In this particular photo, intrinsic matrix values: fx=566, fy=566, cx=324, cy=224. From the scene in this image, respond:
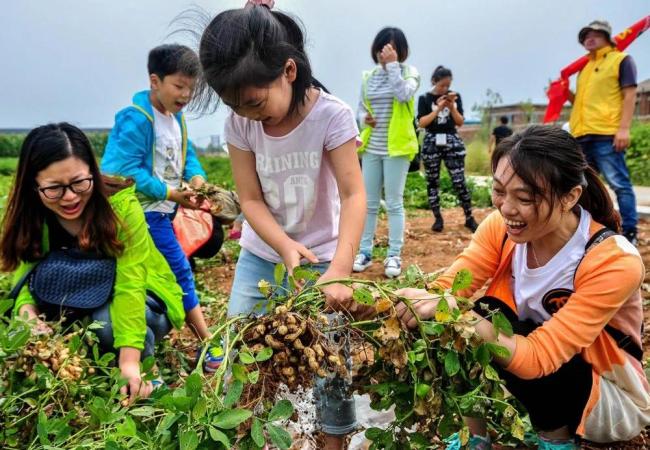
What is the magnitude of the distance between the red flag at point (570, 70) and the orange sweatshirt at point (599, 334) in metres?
2.94

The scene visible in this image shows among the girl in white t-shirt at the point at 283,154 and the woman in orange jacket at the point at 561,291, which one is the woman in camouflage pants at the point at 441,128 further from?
the woman in orange jacket at the point at 561,291

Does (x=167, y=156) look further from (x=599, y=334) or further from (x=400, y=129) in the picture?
(x=599, y=334)

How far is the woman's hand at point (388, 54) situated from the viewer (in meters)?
3.65

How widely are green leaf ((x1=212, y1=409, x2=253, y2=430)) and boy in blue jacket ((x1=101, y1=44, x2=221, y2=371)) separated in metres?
1.61

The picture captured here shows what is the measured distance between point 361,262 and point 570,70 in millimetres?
2094

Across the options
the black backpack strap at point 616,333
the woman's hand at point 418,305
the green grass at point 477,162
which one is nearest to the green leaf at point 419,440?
the woman's hand at point 418,305

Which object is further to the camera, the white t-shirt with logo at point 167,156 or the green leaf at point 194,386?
the white t-shirt with logo at point 167,156

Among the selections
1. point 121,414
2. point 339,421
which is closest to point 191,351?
point 339,421

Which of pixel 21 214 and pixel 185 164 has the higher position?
pixel 185 164

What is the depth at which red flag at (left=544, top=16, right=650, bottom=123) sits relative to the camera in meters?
3.99

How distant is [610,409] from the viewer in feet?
4.94

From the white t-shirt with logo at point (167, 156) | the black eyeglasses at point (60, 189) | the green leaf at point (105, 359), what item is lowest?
the green leaf at point (105, 359)

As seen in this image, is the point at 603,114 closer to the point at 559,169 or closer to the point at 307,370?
the point at 559,169

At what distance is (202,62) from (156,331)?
3.76 ft
